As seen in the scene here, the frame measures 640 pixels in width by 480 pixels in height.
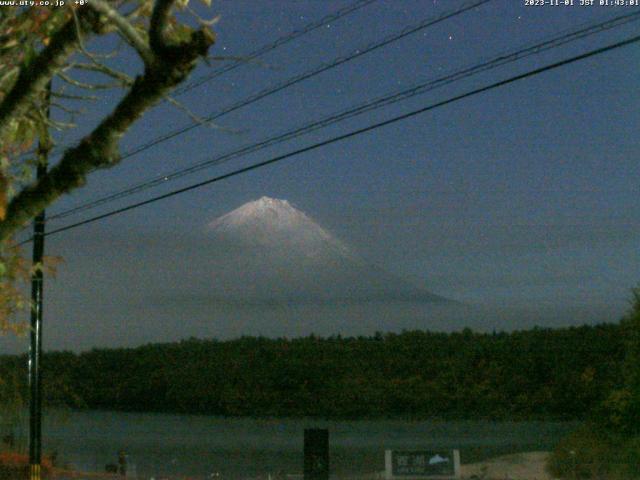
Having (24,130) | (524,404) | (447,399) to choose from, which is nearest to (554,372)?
(524,404)

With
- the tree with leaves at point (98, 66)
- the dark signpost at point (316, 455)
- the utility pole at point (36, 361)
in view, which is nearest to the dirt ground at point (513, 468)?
the dark signpost at point (316, 455)

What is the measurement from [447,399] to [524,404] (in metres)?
3.02

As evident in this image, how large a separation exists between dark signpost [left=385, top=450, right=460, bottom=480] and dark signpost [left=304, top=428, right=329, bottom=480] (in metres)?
1.05

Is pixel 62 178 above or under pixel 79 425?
above

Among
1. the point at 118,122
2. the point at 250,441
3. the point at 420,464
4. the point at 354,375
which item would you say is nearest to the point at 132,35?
the point at 118,122

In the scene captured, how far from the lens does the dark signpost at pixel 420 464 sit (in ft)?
50.9

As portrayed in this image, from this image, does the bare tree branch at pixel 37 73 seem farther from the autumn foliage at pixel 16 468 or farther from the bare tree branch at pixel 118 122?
the autumn foliage at pixel 16 468

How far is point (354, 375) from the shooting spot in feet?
132

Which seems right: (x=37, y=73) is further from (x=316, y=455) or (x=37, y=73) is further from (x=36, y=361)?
(x=36, y=361)

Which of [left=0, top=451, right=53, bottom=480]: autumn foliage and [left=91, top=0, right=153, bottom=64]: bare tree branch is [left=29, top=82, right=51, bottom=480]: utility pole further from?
[left=91, top=0, right=153, bottom=64]: bare tree branch

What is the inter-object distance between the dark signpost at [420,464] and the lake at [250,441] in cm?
860

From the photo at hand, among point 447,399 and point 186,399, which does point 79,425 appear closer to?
point 186,399

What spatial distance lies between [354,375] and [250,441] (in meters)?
7.82

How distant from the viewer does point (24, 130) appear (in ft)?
25.1
